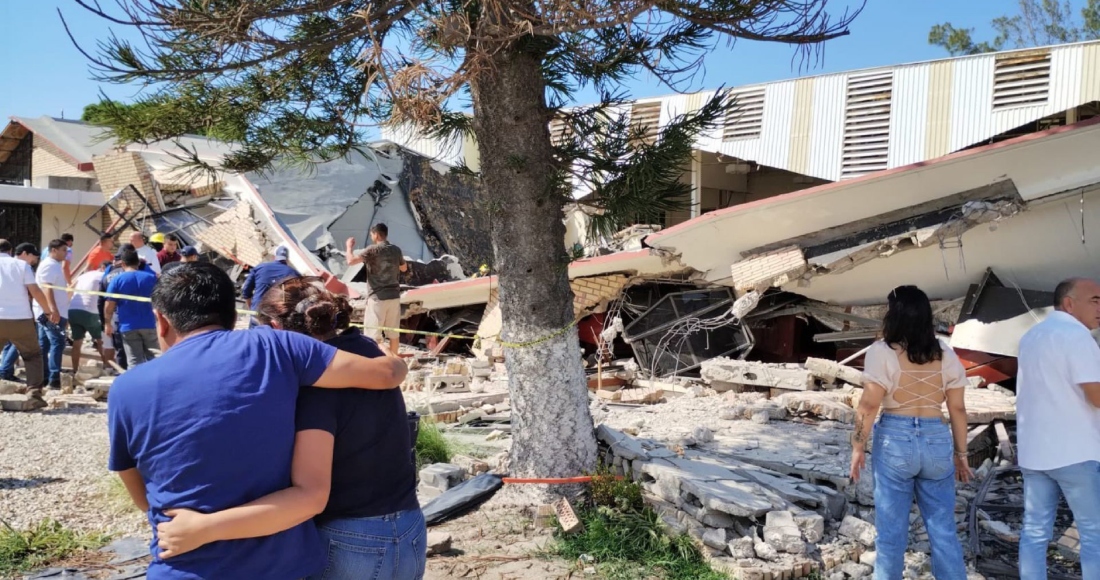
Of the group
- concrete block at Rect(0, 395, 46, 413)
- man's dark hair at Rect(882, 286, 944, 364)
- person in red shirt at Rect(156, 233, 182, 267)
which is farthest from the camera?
person in red shirt at Rect(156, 233, 182, 267)

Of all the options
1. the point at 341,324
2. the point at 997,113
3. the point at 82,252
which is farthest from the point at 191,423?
the point at 82,252

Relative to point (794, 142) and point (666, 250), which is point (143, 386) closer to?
point (666, 250)

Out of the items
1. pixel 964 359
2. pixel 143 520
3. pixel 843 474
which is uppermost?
pixel 964 359

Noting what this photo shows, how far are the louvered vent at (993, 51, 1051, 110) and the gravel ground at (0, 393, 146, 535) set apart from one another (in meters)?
13.0

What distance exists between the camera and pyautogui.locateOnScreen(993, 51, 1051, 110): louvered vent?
39.6ft

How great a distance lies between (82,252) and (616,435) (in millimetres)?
20982

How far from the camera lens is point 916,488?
3.79 metres

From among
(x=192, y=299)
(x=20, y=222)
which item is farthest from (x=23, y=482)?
(x=20, y=222)

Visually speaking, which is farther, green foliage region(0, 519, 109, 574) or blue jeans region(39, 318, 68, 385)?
blue jeans region(39, 318, 68, 385)

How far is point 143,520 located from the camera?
496 centimetres

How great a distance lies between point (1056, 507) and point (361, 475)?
3.23 metres

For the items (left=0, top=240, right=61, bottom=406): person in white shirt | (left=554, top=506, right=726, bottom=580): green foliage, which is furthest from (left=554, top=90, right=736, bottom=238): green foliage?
(left=0, top=240, right=61, bottom=406): person in white shirt

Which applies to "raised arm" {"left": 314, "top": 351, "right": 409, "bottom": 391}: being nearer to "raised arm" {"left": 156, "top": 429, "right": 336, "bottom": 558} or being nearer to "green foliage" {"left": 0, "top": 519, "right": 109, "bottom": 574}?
"raised arm" {"left": 156, "top": 429, "right": 336, "bottom": 558}

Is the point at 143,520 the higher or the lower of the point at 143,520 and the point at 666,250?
the lower
